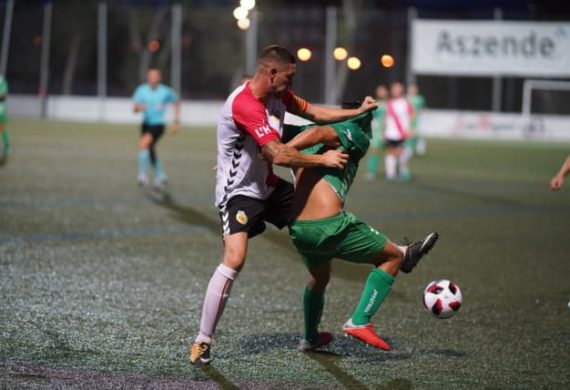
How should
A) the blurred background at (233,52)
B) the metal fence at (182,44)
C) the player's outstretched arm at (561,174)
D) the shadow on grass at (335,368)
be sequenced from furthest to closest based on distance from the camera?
Result: the metal fence at (182,44) < the blurred background at (233,52) < the player's outstretched arm at (561,174) < the shadow on grass at (335,368)

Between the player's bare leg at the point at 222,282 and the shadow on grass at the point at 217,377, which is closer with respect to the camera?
the shadow on grass at the point at 217,377

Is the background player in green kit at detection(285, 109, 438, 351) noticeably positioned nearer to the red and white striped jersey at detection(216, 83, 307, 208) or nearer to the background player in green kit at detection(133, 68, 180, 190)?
the red and white striped jersey at detection(216, 83, 307, 208)

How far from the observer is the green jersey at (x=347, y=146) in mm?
6051

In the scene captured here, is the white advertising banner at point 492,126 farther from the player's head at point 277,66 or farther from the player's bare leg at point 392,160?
the player's head at point 277,66

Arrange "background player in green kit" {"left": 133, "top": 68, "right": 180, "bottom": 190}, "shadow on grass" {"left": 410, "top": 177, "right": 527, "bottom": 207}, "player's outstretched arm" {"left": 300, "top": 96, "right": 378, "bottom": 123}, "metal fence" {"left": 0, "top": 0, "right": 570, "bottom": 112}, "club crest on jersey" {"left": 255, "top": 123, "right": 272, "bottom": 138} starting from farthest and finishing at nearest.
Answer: "metal fence" {"left": 0, "top": 0, "right": 570, "bottom": 112} → "background player in green kit" {"left": 133, "top": 68, "right": 180, "bottom": 190} → "shadow on grass" {"left": 410, "top": 177, "right": 527, "bottom": 207} → "player's outstretched arm" {"left": 300, "top": 96, "right": 378, "bottom": 123} → "club crest on jersey" {"left": 255, "top": 123, "right": 272, "bottom": 138}

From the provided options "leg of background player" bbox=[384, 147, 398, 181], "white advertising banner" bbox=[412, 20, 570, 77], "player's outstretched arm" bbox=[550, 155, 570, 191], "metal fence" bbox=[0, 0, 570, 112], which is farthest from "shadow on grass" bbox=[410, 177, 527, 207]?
"metal fence" bbox=[0, 0, 570, 112]

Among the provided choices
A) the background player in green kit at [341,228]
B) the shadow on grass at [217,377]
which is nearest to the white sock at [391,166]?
the background player in green kit at [341,228]

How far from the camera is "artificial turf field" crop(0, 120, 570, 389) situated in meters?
5.82

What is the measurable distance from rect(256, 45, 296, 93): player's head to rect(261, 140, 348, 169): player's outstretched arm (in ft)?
1.38

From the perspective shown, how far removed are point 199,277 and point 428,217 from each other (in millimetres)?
5703

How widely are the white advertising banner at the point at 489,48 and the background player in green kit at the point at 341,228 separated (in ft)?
102

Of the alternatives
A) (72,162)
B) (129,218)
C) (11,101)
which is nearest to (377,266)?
(129,218)

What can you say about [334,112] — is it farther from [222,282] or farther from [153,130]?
[153,130]

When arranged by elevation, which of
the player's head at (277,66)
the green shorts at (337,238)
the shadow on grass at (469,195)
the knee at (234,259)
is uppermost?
the player's head at (277,66)
